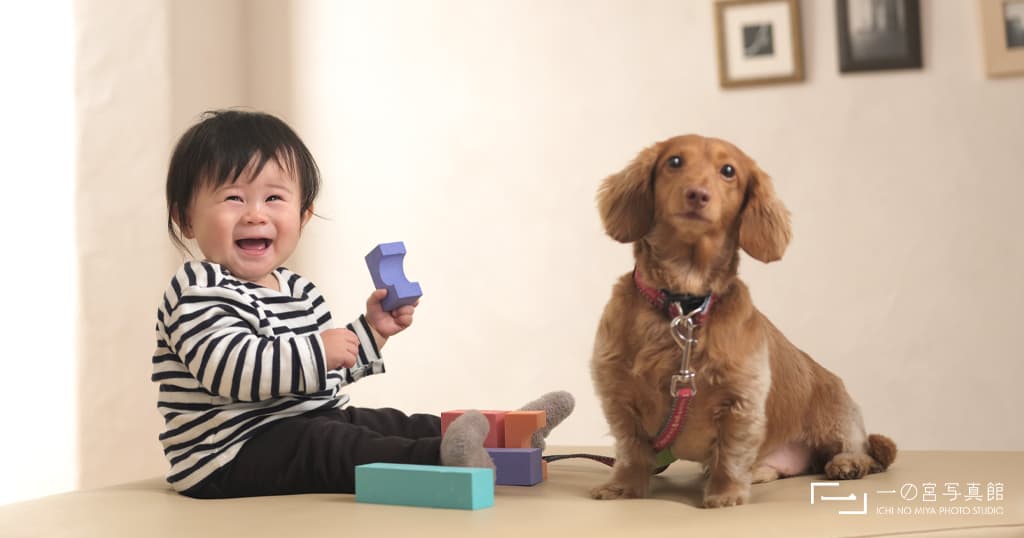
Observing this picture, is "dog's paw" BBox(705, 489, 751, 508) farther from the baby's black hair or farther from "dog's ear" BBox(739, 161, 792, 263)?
the baby's black hair

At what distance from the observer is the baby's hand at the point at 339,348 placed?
1.19m

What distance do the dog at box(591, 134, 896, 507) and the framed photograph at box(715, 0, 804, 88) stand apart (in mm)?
1485

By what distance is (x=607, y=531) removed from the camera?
2.86 feet

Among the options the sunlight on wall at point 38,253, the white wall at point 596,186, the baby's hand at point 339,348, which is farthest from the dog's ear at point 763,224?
the sunlight on wall at point 38,253

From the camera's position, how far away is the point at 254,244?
4.36 feet

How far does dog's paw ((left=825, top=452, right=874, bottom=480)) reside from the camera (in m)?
1.17

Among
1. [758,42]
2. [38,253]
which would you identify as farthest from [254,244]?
[758,42]

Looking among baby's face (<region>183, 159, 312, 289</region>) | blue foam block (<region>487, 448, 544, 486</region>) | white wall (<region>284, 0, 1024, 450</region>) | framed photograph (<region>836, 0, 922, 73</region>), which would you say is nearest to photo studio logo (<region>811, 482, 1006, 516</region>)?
blue foam block (<region>487, 448, 544, 486</region>)

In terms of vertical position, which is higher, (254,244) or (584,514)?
(254,244)

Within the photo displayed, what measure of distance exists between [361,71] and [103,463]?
4.22 feet

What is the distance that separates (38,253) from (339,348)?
1.38 meters

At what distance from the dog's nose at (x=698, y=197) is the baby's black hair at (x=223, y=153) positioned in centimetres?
61

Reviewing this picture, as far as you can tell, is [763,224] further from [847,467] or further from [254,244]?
[254,244]

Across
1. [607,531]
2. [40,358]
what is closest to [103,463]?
[40,358]
